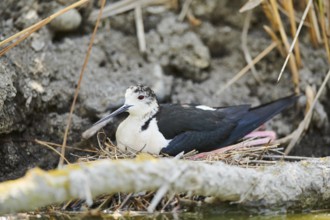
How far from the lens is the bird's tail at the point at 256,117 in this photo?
19.1ft

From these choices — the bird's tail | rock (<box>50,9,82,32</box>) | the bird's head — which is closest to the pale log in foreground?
the bird's tail

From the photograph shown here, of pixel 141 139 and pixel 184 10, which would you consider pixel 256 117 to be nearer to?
pixel 141 139

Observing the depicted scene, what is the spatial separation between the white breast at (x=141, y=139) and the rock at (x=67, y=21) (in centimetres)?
129

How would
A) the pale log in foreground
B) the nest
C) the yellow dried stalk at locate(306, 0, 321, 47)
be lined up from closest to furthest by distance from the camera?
the pale log in foreground → the nest → the yellow dried stalk at locate(306, 0, 321, 47)

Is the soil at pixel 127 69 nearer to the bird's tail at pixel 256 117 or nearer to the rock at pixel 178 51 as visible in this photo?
the rock at pixel 178 51

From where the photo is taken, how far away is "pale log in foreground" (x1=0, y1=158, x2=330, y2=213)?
3805mm

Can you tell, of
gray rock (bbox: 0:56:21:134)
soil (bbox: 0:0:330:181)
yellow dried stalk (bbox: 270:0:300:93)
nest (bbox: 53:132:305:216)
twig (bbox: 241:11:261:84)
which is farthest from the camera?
twig (bbox: 241:11:261:84)

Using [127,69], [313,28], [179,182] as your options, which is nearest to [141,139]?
[127,69]

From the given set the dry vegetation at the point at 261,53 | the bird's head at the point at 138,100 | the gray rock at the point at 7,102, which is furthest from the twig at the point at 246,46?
the gray rock at the point at 7,102

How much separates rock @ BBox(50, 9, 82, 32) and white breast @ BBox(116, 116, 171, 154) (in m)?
1.29

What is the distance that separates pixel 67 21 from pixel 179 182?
107 inches

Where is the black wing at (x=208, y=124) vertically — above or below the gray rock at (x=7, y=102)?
below

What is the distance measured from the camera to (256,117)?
594cm

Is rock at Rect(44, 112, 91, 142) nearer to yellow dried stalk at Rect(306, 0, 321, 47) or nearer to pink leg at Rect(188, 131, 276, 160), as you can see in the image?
pink leg at Rect(188, 131, 276, 160)
